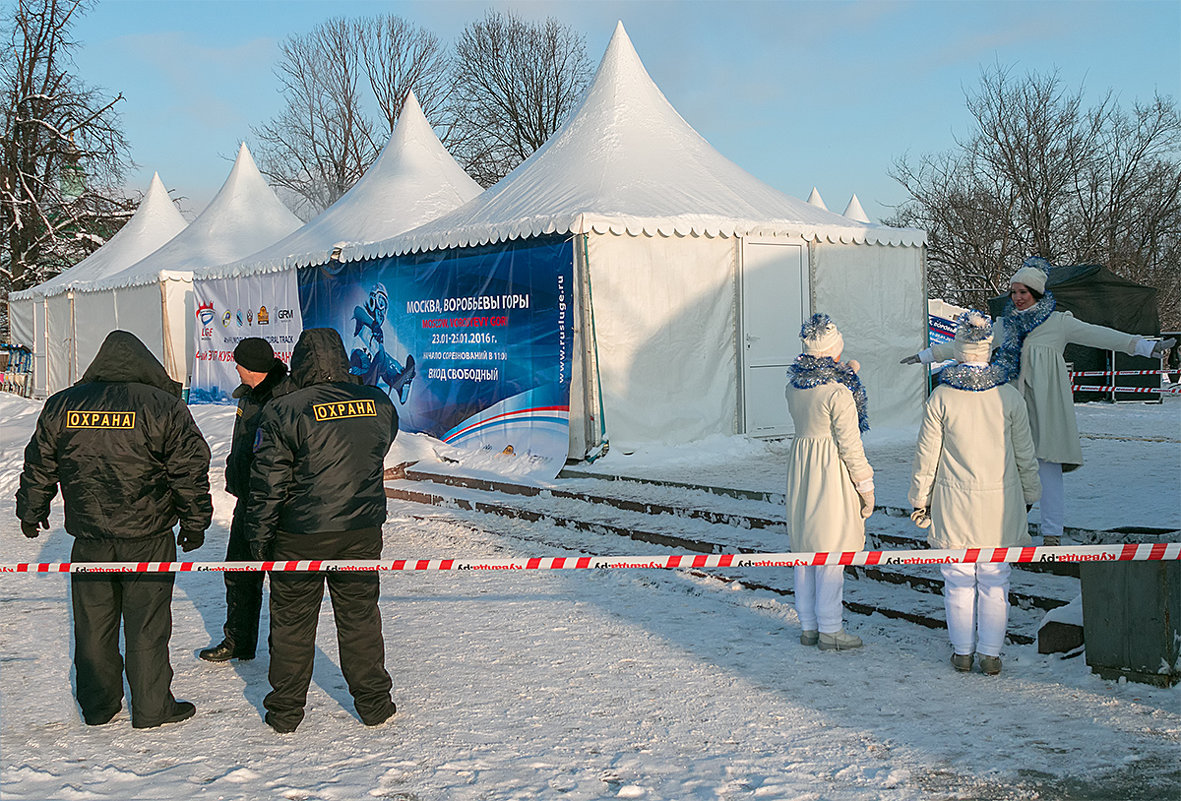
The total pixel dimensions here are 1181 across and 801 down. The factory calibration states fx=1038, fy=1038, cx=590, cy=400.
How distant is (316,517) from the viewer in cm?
430

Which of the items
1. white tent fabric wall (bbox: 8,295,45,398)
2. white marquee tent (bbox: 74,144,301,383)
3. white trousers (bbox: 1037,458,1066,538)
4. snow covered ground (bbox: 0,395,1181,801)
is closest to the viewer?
snow covered ground (bbox: 0,395,1181,801)

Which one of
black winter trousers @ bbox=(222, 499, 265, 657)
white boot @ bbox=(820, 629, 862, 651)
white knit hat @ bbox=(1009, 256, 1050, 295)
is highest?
white knit hat @ bbox=(1009, 256, 1050, 295)

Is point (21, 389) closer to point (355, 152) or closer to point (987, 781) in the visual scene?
point (355, 152)

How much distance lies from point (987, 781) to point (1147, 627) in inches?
53.8

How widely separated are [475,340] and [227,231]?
11.5 meters

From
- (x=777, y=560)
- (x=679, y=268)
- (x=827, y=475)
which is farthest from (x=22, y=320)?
(x=777, y=560)

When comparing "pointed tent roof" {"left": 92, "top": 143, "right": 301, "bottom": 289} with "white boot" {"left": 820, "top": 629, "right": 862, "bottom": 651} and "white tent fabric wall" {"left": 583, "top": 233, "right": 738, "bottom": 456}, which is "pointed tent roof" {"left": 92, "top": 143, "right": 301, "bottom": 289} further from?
"white boot" {"left": 820, "top": 629, "right": 862, "bottom": 651}

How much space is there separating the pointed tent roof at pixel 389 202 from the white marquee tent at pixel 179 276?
1609 mm

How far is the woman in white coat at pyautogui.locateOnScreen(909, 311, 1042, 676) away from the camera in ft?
15.9

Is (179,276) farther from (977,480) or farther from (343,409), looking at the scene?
(977,480)

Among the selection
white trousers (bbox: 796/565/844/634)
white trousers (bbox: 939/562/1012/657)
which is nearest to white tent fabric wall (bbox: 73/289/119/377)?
white trousers (bbox: 796/565/844/634)

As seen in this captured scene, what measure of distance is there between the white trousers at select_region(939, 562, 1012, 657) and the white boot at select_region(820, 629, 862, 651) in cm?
51

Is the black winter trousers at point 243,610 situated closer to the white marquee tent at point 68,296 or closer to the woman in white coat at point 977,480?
the woman in white coat at point 977,480

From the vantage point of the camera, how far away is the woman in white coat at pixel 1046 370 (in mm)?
6191
